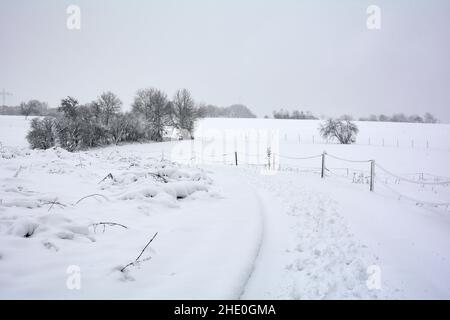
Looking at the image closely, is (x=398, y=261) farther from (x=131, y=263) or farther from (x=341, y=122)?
(x=341, y=122)

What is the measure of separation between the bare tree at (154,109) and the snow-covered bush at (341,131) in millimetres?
28958

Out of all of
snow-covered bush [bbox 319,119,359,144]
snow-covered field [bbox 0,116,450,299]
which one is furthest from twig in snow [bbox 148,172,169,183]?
snow-covered bush [bbox 319,119,359,144]

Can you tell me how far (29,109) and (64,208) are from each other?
97293 mm

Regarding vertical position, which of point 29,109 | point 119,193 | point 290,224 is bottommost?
point 290,224

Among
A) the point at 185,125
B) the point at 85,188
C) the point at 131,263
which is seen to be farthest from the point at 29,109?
the point at 131,263

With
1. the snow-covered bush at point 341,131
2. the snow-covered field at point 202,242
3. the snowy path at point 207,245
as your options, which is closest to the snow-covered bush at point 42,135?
the snow-covered field at point 202,242

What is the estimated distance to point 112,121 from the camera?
52.1m

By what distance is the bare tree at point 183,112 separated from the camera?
6153 cm

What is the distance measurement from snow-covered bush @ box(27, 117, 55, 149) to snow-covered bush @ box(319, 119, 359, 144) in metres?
42.6

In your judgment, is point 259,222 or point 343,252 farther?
point 259,222

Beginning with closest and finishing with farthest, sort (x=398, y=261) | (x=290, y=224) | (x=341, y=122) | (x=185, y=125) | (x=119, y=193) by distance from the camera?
(x=398, y=261), (x=290, y=224), (x=119, y=193), (x=341, y=122), (x=185, y=125)

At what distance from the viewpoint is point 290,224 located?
26.0 ft

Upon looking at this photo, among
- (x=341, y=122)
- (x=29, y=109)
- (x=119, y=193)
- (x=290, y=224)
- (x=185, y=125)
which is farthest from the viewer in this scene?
(x=29, y=109)

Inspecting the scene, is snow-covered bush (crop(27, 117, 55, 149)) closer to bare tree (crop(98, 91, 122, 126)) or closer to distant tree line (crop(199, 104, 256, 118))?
bare tree (crop(98, 91, 122, 126))
